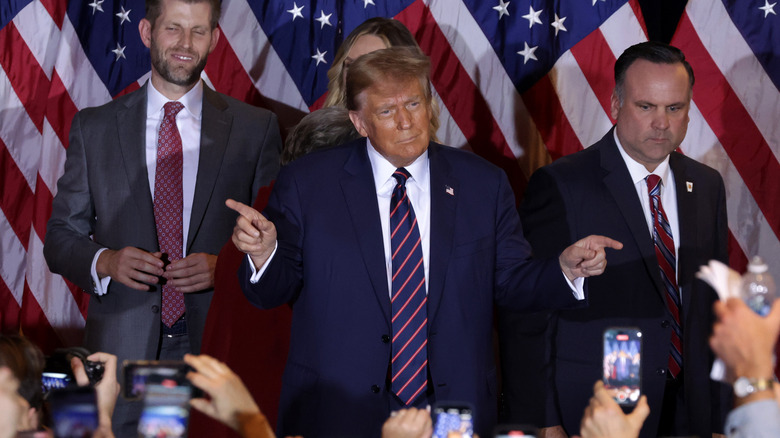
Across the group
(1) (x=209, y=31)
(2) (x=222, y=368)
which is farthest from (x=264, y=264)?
(1) (x=209, y=31)

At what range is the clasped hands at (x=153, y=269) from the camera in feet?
11.8

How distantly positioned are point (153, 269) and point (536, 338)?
1.34 m

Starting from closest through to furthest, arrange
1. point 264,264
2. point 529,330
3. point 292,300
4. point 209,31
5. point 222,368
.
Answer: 1. point 222,368
2. point 264,264
3. point 292,300
4. point 529,330
5. point 209,31

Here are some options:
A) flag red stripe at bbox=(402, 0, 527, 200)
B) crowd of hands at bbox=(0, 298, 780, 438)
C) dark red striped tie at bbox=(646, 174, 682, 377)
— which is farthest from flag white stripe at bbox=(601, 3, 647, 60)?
crowd of hands at bbox=(0, 298, 780, 438)

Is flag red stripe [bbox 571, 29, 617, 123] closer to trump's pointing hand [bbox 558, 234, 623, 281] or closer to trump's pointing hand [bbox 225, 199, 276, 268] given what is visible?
trump's pointing hand [bbox 558, 234, 623, 281]

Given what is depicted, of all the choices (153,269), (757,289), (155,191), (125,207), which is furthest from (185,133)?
(757,289)

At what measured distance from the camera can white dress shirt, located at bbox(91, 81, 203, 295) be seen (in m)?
3.86

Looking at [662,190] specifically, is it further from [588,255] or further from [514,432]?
[514,432]

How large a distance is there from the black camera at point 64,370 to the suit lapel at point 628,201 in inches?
73.4

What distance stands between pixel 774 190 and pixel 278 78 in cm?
221

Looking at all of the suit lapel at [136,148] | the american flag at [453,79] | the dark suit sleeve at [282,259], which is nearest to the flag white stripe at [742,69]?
the american flag at [453,79]

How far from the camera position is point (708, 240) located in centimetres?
355

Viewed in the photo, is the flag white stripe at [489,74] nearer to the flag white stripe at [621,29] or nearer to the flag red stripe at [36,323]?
the flag white stripe at [621,29]

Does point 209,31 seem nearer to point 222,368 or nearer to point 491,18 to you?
point 491,18
